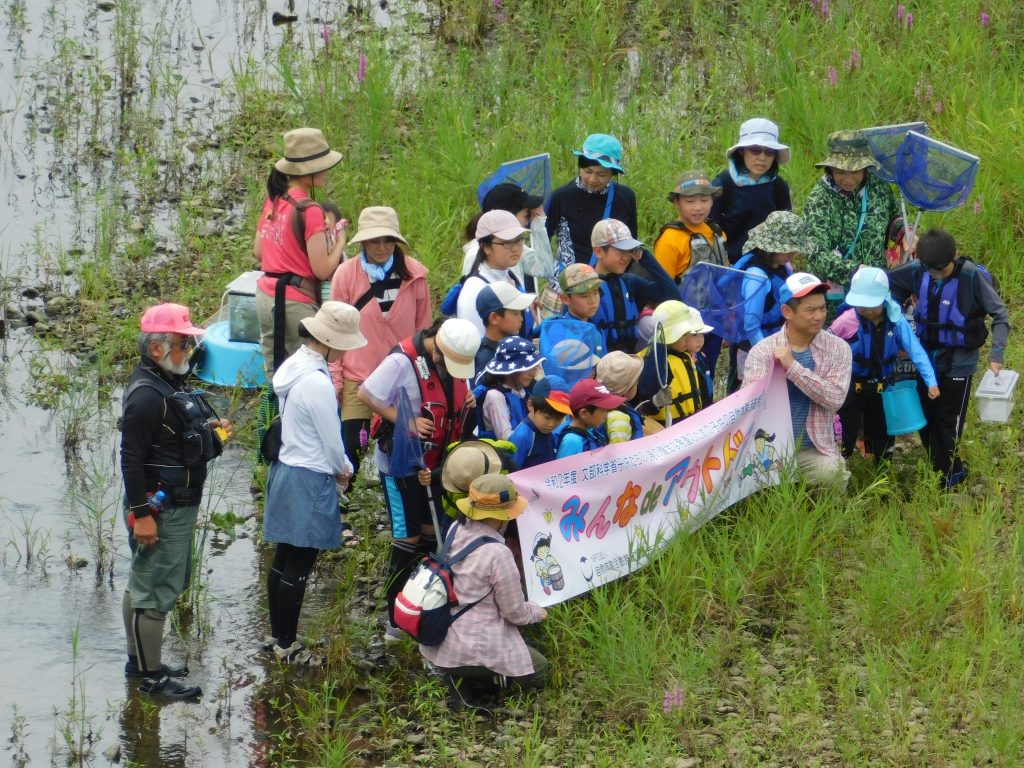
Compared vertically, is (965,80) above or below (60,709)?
above

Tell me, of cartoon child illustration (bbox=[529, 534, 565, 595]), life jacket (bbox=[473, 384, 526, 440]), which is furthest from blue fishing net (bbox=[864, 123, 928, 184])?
cartoon child illustration (bbox=[529, 534, 565, 595])

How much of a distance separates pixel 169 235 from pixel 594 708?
6367 mm

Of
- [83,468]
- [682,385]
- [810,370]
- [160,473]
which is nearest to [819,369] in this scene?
[810,370]

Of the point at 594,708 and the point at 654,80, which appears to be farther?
the point at 654,80

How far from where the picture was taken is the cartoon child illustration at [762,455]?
23.4ft

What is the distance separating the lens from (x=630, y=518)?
6.63 m

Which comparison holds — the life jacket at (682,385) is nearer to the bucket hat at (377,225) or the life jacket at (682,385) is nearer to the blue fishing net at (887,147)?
the bucket hat at (377,225)

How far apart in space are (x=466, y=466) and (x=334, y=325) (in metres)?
0.85

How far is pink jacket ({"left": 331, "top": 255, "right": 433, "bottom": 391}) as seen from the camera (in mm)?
7180

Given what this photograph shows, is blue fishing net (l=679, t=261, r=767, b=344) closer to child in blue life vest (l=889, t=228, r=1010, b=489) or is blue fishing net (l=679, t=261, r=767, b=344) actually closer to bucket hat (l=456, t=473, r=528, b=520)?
child in blue life vest (l=889, t=228, r=1010, b=489)

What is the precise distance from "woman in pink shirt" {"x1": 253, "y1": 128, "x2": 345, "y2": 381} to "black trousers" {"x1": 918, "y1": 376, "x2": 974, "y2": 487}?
3.32m

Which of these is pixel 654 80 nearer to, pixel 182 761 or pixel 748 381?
pixel 748 381

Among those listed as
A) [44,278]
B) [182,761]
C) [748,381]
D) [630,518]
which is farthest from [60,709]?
Result: [44,278]

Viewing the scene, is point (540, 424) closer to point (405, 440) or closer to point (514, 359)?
point (514, 359)
